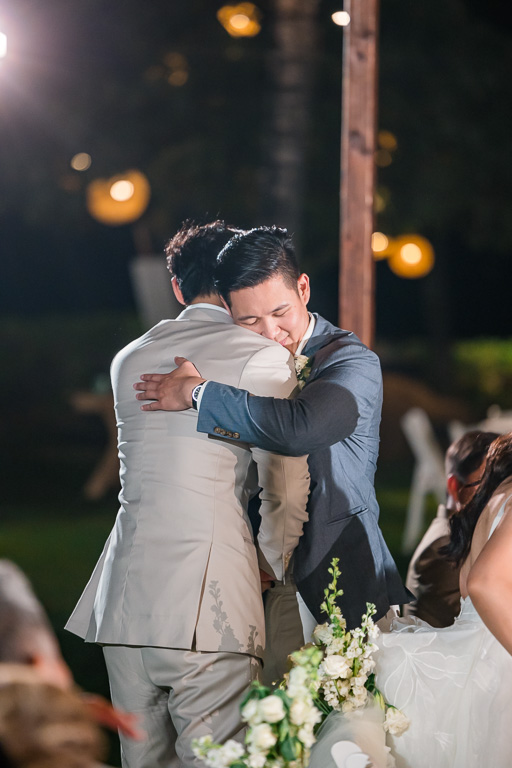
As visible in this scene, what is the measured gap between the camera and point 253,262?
266cm

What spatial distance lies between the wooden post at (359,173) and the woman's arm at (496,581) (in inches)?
67.5

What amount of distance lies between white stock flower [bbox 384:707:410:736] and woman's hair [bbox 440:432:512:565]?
0.60m

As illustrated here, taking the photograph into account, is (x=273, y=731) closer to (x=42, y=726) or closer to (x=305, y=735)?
(x=305, y=735)

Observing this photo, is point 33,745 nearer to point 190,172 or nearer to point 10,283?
point 190,172

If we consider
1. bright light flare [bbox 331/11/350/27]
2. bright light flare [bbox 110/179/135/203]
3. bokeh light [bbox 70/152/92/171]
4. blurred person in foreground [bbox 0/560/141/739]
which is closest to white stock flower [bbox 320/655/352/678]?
blurred person in foreground [bbox 0/560/141/739]

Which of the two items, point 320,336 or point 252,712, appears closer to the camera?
point 252,712

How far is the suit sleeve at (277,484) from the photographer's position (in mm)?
2465

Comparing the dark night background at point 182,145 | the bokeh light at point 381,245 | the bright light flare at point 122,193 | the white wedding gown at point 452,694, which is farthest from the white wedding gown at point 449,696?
the bokeh light at point 381,245

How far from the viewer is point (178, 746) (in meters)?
2.36

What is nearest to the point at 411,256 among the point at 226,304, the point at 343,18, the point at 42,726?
the point at 343,18

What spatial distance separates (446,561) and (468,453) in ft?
1.28

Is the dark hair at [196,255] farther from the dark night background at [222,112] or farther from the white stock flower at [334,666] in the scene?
the dark night background at [222,112]

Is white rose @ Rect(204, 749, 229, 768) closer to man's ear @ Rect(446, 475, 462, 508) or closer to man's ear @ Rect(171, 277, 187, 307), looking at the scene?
man's ear @ Rect(171, 277, 187, 307)

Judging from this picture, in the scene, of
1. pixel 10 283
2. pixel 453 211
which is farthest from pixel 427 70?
pixel 10 283
